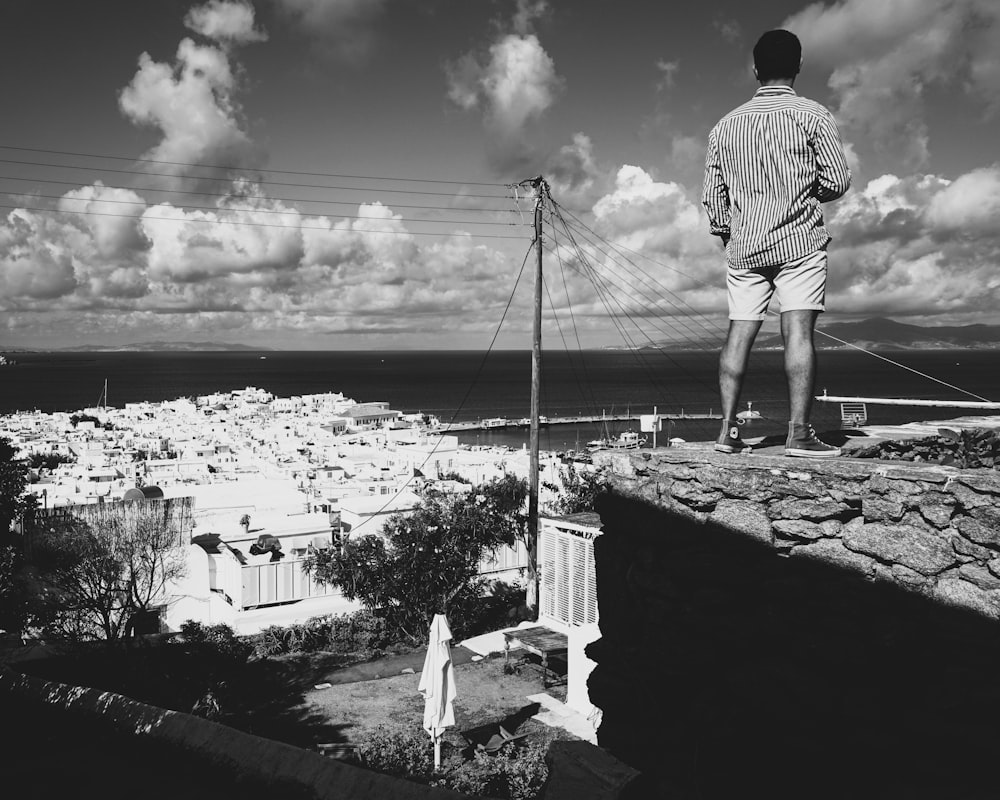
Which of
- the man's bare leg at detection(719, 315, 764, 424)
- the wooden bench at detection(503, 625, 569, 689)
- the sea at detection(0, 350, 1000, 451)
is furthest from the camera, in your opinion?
the sea at detection(0, 350, 1000, 451)

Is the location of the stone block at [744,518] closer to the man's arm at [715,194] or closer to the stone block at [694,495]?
the stone block at [694,495]

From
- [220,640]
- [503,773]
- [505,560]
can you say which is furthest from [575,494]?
[503,773]

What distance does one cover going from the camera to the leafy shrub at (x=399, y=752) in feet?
29.6

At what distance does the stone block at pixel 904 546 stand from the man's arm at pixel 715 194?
1647 mm

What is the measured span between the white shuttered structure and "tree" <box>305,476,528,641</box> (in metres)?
2.98

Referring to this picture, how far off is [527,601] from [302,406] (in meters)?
76.1

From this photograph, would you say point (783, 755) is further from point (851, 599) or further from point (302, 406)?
point (302, 406)

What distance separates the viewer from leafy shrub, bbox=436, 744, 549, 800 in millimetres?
8445

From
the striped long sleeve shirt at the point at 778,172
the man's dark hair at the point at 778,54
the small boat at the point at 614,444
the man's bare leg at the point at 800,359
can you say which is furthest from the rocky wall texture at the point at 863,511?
the man's dark hair at the point at 778,54

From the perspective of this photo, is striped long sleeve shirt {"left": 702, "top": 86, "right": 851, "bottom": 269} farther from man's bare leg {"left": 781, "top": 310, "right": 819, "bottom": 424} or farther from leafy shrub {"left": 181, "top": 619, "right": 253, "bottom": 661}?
leafy shrub {"left": 181, "top": 619, "right": 253, "bottom": 661}

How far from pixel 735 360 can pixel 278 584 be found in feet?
48.8

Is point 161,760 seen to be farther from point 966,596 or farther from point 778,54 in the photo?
point 778,54

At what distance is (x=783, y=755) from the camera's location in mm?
3225

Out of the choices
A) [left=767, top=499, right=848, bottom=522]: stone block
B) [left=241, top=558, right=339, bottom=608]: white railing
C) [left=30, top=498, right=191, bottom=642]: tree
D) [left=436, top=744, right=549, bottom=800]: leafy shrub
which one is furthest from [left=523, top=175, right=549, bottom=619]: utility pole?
[left=767, top=499, right=848, bottom=522]: stone block
